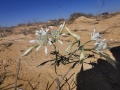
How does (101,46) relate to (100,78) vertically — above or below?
above

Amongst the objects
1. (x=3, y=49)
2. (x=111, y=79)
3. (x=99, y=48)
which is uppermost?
(x=99, y=48)

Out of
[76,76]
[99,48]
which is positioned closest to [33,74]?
[76,76]

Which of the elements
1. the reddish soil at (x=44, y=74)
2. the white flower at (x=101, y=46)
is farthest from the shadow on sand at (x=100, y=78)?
the white flower at (x=101, y=46)

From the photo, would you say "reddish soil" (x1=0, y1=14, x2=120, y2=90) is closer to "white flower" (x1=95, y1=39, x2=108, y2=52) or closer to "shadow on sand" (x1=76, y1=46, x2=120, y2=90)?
"shadow on sand" (x1=76, y1=46, x2=120, y2=90)

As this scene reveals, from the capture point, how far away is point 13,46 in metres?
4.11

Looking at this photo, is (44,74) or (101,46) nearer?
(101,46)

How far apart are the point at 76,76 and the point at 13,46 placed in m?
1.49

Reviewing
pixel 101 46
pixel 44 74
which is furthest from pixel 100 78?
pixel 101 46

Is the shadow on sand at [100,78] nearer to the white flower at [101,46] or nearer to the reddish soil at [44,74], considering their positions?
the reddish soil at [44,74]

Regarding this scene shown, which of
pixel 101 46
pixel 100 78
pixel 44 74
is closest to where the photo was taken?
pixel 101 46

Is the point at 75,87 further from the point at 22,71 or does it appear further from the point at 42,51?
the point at 42,51

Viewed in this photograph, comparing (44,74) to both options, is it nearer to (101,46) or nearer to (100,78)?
(100,78)

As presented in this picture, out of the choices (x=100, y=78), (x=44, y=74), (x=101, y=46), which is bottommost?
(x=100, y=78)

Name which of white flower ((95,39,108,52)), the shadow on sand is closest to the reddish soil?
the shadow on sand
